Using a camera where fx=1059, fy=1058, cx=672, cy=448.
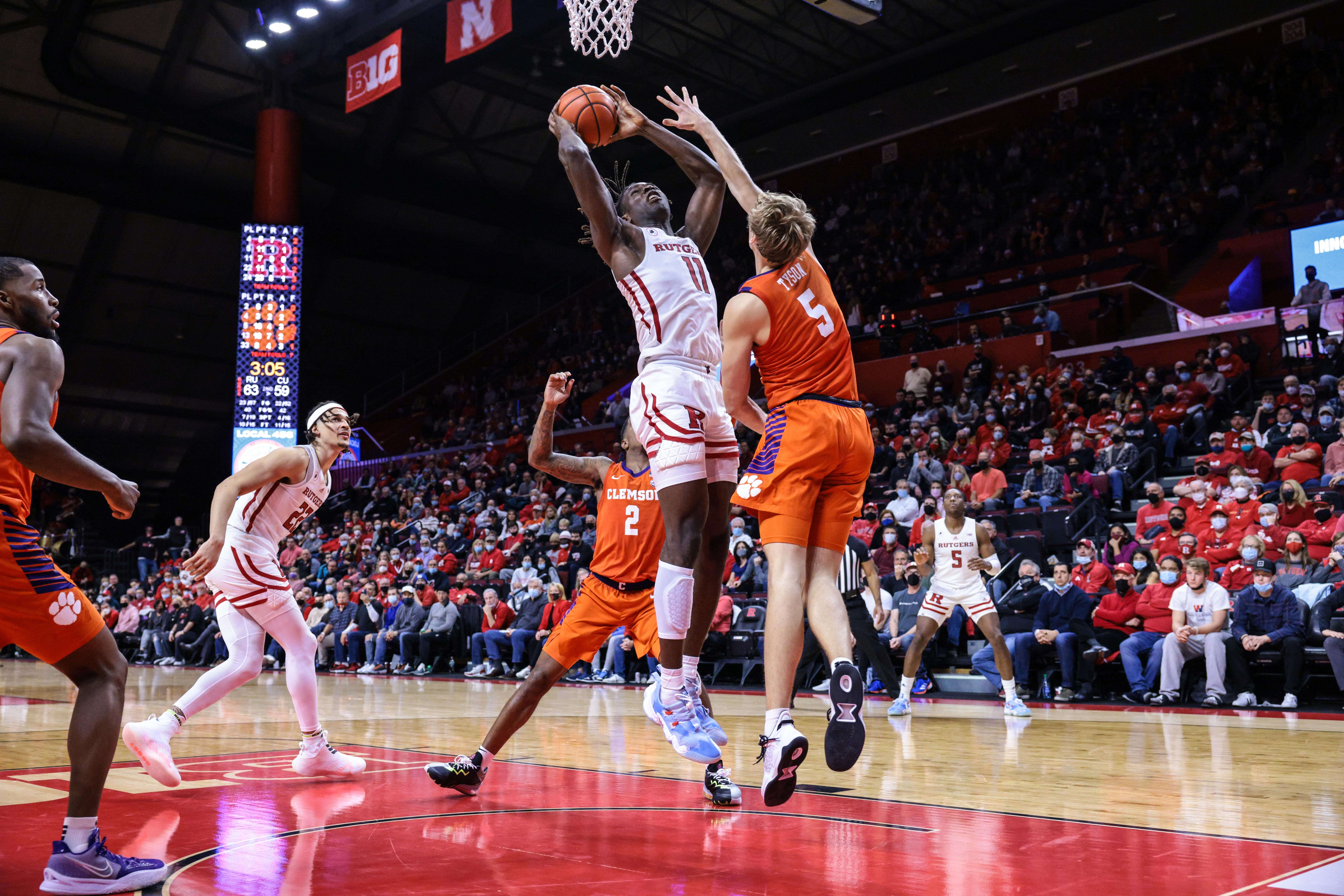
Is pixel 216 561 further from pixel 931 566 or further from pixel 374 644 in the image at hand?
pixel 374 644

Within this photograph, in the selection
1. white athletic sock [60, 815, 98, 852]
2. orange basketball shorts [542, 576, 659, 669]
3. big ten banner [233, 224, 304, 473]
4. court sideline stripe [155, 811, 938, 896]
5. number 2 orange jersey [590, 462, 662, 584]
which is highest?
big ten banner [233, 224, 304, 473]

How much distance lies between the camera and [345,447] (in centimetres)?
527

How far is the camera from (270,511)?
525cm

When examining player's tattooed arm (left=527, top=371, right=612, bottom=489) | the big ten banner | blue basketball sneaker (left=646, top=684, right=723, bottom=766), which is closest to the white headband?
player's tattooed arm (left=527, top=371, right=612, bottom=489)

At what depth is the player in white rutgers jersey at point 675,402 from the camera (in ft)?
12.6

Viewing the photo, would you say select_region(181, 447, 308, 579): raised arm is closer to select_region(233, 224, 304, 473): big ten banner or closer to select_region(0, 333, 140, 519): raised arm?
select_region(0, 333, 140, 519): raised arm

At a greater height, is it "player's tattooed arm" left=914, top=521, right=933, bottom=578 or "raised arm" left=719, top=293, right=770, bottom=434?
"raised arm" left=719, top=293, right=770, bottom=434

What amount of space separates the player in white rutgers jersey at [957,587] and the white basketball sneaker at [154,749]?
5653mm

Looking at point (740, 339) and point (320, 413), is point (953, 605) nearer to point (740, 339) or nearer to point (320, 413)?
point (320, 413)

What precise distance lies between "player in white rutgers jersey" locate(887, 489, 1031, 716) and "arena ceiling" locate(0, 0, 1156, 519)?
39.7 feet

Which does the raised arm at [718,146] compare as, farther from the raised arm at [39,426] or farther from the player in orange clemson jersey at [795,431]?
the raised arm at [39,426]

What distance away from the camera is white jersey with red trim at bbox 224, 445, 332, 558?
513 cm

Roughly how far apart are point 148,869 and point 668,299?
97.5 inches

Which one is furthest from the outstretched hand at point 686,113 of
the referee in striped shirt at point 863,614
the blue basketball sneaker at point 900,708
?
the blue basketball sneaker at point 900,708
